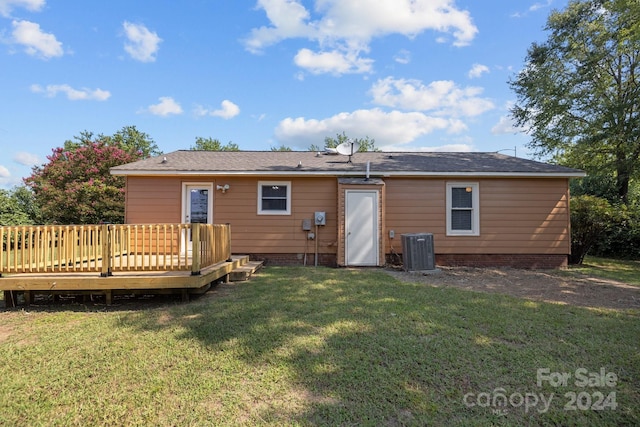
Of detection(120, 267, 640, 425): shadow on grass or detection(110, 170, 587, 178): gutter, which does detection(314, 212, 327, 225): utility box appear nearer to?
detection(110, 170, 587, 178): gutter

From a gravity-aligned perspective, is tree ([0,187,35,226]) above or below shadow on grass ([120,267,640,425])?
above

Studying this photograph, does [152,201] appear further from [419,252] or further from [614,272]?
[614,272]

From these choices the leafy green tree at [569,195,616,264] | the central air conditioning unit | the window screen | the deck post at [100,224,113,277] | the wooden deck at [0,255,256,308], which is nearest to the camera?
the wooden deck at [0,255,256,308]

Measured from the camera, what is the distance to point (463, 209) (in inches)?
342

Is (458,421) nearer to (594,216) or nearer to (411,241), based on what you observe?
(411,241)

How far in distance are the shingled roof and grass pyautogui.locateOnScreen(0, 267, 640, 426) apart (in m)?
4.43

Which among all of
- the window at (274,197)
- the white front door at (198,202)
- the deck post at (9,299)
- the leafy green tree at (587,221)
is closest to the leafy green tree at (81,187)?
the white front door at (198,202)

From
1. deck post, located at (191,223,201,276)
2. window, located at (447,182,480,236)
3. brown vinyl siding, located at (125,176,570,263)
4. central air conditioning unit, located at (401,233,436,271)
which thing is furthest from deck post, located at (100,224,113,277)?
window, located at (447,182,480,236)

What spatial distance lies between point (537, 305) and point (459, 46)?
967cm

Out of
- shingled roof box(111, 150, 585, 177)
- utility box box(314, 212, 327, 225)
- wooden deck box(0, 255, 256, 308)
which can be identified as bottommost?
wooden deck box(0, 255, 256, 308)

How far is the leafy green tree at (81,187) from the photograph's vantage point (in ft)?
44.0

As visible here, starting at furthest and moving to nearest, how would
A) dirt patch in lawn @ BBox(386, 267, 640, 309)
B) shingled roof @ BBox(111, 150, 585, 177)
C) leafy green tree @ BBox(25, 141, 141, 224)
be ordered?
leafy green tree @ BBox(25, 141, 141, 224) → shingled roof @ BBox(111, 150, 585, 177) → dirt patch in lawn @ BBox(386, 267, 640, 309)

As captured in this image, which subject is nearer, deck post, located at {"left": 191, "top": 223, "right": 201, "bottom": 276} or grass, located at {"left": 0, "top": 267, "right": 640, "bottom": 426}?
grass, located at {"left": 0, "top": 267, "right": 640, "bottom": 426}

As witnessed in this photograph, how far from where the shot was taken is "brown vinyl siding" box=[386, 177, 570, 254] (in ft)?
28.2
